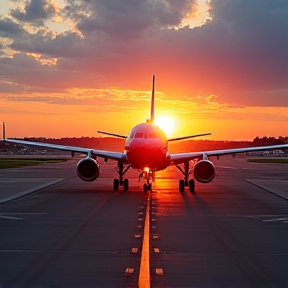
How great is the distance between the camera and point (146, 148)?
29.7m

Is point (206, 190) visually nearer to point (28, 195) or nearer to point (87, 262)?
point (28, 195)

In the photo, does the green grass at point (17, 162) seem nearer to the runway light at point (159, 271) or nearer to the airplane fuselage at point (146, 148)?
the airplane fuselage at point (146, 148)

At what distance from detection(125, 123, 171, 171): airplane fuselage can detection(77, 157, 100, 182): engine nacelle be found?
1.99 meters

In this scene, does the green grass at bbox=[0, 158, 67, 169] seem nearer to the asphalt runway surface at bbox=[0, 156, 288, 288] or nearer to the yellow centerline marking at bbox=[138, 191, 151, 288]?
the asphalt runway surface at bbox=[0, 156, 288, 288]

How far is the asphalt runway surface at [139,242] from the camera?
33.7 ft

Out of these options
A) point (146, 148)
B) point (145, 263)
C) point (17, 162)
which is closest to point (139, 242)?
point (145, 263)

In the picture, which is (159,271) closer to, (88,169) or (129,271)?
(129,271)

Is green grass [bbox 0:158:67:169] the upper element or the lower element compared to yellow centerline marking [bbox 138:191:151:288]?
upper

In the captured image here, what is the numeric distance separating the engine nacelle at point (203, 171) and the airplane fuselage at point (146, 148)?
68.3 inches

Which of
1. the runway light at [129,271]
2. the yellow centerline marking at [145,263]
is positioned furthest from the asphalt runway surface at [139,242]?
the yellow centerline marking at [145,263]

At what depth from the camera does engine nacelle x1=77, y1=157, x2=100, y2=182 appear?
3161cm

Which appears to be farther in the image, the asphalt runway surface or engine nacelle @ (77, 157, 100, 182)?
engine nacelle @ (77, 157, 100, 182)

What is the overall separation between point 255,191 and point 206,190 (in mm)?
2670

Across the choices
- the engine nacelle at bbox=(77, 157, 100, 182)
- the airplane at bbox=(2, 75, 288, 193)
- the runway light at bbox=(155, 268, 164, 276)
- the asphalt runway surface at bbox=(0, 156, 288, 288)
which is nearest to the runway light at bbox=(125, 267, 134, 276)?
the asphalt runway surface at bbox=(0, 156, 288, 288)
